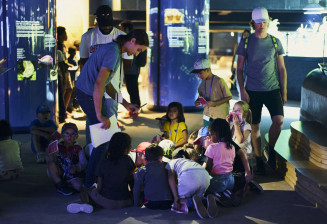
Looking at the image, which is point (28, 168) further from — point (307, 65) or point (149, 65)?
point (307, 65)

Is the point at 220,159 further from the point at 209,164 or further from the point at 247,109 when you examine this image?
the point at 247,109

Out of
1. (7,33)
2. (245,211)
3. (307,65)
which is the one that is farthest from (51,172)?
(307,65)

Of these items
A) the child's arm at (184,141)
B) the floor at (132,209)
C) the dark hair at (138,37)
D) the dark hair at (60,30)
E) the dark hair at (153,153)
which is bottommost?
the floor at (132,209)

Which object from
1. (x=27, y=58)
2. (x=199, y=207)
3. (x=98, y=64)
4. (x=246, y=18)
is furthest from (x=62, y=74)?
(x=246, y=18)

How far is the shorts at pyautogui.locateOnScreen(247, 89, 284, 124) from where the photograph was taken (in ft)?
25.3

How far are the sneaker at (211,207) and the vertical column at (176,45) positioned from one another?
25.3ft

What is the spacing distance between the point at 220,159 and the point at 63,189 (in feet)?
5.84

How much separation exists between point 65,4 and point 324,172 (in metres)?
Result: 14.8

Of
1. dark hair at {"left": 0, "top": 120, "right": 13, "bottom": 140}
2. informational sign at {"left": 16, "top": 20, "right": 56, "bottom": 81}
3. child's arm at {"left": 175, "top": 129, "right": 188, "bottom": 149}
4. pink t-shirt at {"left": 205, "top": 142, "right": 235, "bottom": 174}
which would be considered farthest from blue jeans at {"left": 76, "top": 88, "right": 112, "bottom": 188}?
informational sign at {"left": 16, "top": 20, "right": 56, "bottom": 81}

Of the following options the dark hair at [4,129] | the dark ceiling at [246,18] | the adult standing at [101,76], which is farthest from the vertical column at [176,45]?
the dark ceiling at [246,18]

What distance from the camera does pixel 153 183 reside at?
6.00 m

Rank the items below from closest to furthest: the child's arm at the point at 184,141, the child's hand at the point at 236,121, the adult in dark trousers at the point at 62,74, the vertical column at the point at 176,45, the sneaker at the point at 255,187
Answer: the sneaker at the point at 255,187, the child's hand at the point at 236,121, the child's arm at the point at 184,141, the adult in dark trousers at the point at 62,74, the vertical column at the point at 176,45

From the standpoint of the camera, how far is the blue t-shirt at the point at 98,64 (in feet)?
19.6

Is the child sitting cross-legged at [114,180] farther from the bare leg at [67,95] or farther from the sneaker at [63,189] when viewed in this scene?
the bare leg at [67,95]
